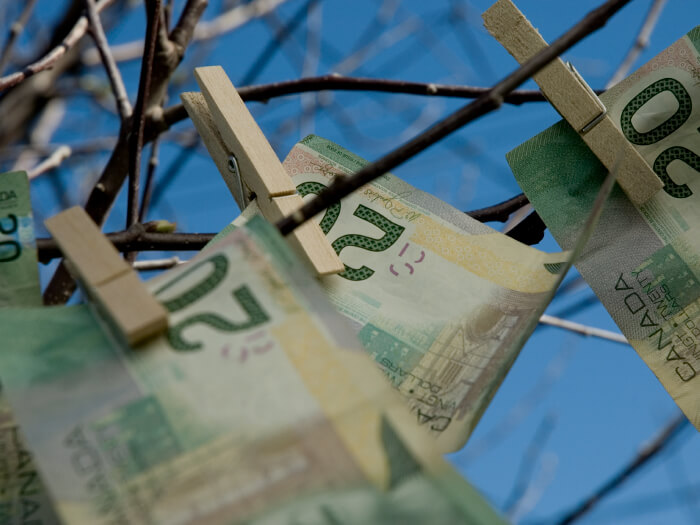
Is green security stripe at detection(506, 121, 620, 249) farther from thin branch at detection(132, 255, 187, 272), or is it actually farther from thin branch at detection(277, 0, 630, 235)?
thin branch at detection(132, 255, 187, 272)

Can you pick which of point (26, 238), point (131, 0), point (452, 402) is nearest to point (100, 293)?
point (26, 238)

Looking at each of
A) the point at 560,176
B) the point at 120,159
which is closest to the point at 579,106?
the point at 560,176

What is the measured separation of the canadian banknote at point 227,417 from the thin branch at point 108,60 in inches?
30.8

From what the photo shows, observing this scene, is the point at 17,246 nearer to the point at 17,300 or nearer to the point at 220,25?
the point at 17,300

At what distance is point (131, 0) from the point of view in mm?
2383

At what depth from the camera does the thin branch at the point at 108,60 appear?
4.03 feet

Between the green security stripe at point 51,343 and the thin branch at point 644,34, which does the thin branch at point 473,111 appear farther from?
the thin branch at point 644,34

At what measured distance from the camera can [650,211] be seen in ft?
2.57

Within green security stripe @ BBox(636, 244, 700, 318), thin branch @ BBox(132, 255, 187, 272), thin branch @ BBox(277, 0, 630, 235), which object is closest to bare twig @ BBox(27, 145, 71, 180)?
thin branch @ BBox(132, 255, 187, 272)

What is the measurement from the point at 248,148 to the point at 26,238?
236 millimetres

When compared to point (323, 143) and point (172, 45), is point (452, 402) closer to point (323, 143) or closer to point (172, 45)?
point (323, 143)

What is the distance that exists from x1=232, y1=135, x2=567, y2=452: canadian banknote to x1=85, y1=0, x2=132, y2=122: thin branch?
1.75 ft

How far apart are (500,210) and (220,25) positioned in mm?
1583

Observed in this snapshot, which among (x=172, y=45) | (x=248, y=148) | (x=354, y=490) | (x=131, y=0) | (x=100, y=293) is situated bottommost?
(x=354, y=490)
